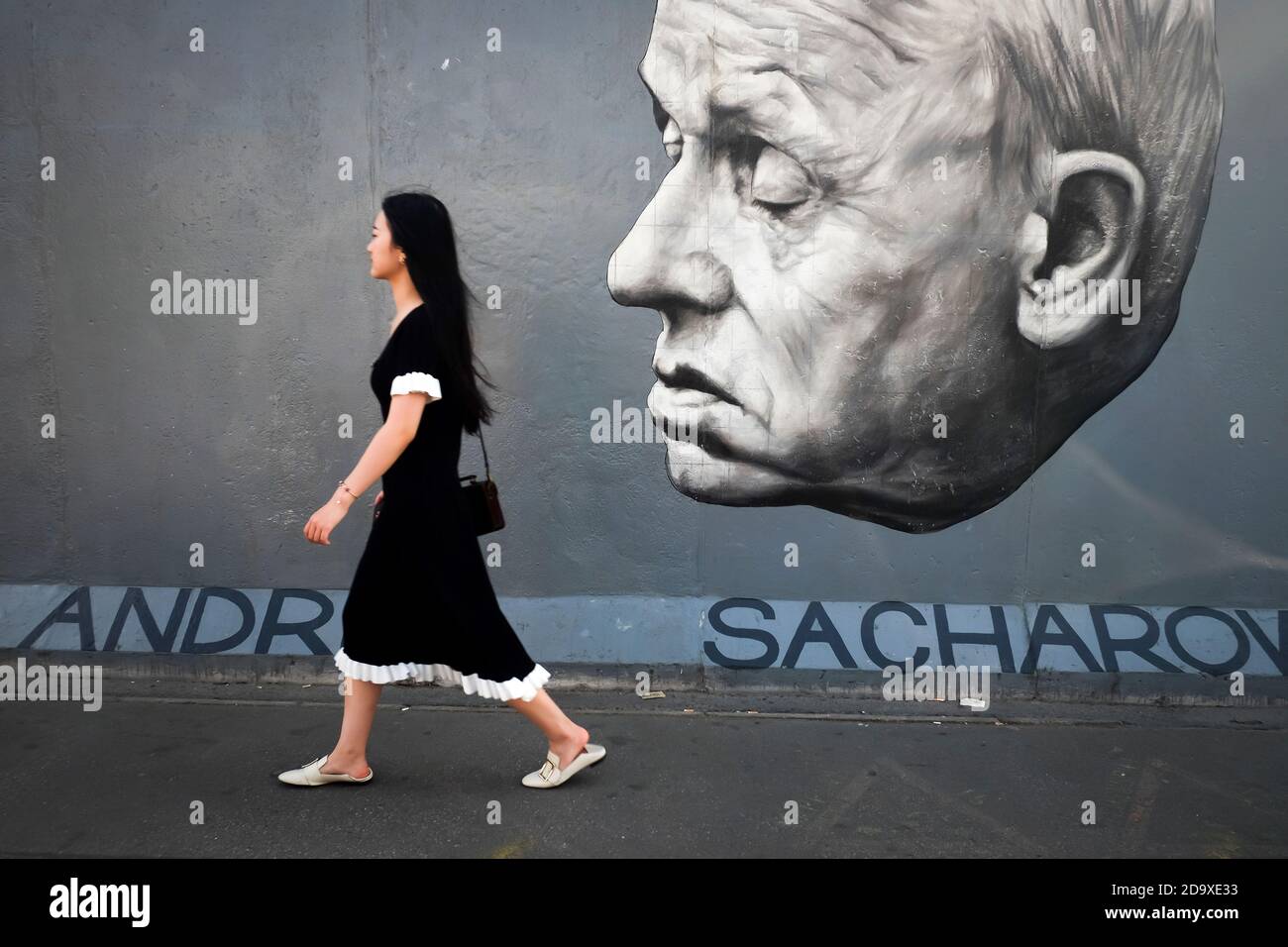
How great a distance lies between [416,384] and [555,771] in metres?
1.64

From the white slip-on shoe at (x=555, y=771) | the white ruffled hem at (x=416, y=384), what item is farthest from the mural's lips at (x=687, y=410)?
the white slip-on shoe at (x=555, y=771)

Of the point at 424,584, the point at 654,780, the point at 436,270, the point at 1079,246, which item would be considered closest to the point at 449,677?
the point at 424,584

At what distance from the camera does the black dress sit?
3592 millimetres

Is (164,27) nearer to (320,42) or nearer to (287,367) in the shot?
(320,42)

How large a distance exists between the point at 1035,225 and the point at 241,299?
424 centimetres

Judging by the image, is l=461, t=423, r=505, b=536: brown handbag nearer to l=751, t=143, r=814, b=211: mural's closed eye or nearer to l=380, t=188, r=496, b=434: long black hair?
l=380, t=188, r=496, b=434: long black hair

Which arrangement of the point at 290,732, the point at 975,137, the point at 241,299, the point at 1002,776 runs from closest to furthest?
the point at 1002,776
the point at 290,732
the point at 975,137
the point at 241,299

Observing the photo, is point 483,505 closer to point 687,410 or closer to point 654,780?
point 654,780

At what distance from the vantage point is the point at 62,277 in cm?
514

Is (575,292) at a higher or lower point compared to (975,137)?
lower

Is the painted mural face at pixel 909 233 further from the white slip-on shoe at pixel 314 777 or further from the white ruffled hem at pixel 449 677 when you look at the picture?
the white slip-on shoe at pixel 314 777

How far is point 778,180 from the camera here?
4879 millimetres

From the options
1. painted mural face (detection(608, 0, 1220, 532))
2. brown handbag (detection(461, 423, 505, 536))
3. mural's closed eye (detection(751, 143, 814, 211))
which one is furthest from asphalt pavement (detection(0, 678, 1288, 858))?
mural's closed eye (detection(751, 143, 814, 211))

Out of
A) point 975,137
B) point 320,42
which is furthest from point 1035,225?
point 320,42
